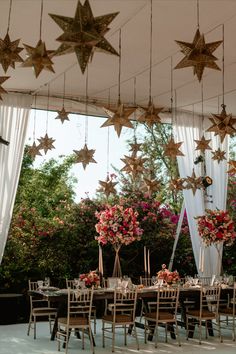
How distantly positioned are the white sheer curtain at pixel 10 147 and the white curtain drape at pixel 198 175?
154 inches

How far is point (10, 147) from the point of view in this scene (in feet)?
32.7

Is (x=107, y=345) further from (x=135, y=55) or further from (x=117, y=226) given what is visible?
(x=135, y=55)

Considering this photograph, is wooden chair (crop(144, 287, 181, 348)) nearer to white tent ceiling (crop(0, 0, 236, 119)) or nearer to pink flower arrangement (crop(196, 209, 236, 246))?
pink flower arrangement (crop(196, 209, 236, 246))

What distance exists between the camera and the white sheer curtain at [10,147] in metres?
9.76

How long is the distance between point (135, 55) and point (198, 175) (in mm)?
4618

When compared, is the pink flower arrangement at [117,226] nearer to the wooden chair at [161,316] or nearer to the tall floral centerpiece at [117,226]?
the tall floral centerpiece at [117,226]

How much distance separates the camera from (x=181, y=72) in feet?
29.7

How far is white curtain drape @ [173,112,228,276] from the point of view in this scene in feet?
38.1

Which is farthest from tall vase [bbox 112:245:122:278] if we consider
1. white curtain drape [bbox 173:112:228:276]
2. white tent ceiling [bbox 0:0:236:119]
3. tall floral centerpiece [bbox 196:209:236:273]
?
white tent ceiling [bbox 0:0:236:119]

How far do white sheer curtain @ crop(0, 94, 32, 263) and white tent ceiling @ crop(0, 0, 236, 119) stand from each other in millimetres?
324

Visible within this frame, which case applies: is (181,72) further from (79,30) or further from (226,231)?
(79,30)

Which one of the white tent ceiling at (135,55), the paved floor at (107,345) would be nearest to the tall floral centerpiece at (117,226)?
the paved floor at (107,345)

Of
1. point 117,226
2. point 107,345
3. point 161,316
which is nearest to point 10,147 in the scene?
point 117,226

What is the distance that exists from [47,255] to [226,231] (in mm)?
4085
